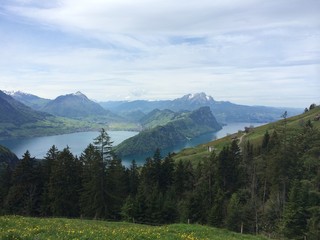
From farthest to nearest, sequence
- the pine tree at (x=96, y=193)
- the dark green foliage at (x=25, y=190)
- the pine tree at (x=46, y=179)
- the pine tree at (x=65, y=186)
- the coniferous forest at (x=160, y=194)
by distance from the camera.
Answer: the dark green foliage at (x=25, y=190), the pine tree at (x=46, y=179), the pine tree at (x=65, y=186), the pine tree at (x=96, y=193), the coniferous forest at (x=160, y=194)

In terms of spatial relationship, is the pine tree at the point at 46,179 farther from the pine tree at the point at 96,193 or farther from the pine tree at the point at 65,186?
the pine tree at the point at 96,193

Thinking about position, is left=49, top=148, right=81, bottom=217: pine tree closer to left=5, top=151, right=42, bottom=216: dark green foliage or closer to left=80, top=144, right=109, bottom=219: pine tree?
left=80, top=144, right=109, bottom=219: pine tree

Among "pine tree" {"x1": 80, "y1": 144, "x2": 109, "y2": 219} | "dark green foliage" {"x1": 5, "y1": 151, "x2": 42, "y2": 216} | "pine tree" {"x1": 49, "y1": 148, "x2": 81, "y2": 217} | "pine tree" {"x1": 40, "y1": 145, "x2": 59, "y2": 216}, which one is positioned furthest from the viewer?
"dark green foliage" {"x1": 5, "y1": 151, "x2": 42, "y2": 216}

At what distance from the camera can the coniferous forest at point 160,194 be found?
59.3 meters

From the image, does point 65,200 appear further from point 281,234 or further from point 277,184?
point 277,184

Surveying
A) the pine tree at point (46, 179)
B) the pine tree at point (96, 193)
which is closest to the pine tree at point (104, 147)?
the pine tree at point (96, 193)

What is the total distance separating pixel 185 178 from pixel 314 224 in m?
40.4

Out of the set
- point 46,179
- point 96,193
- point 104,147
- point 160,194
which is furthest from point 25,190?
point 160,194

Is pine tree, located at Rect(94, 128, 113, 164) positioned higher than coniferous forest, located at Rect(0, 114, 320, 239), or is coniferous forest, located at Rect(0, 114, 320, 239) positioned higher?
pine tree, located at Rect(94, 128, 113, 164)

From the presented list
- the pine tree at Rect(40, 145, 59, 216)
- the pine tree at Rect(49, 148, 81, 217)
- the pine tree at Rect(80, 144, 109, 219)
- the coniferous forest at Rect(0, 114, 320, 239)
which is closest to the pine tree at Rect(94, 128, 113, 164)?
the coniferous forest at Rect(0, 114, 320, 239)

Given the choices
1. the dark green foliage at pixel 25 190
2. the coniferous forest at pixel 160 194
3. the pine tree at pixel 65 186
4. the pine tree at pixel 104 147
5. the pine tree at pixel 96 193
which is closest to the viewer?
the coniferous forest at pixel 160 194

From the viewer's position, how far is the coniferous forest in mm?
→ 59312

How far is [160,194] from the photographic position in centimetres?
6303

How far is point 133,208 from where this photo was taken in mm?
59281
